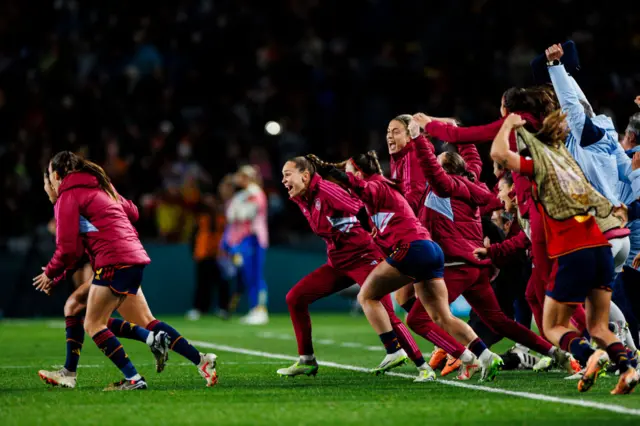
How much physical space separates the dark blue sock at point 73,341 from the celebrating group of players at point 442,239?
0.04 feet

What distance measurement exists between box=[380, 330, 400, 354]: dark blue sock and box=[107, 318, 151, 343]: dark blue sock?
6.39 feet

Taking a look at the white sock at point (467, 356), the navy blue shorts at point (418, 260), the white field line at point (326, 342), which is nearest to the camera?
the navy blue shorts at point (418, 260)

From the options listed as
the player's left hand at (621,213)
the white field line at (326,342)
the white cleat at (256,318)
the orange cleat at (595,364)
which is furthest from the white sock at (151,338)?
the white cleat at (256,318)

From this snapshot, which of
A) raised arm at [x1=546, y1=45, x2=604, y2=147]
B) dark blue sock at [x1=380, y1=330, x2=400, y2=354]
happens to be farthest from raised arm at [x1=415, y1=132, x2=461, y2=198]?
dark blue sock at [x1=380, y1=330, x2=400, y2=354]

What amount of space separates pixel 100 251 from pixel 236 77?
48.3 ft

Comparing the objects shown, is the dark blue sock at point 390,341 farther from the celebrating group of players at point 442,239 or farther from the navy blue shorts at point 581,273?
the navy blue shorts at point 581,273

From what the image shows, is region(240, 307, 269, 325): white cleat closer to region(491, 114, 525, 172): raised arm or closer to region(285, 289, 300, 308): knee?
region(285, 289, 300, 308): knee

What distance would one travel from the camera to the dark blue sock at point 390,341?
30.6 feet

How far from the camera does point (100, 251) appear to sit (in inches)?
339

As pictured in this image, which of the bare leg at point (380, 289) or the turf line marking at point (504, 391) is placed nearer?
the turf line marking at point (504, 391)

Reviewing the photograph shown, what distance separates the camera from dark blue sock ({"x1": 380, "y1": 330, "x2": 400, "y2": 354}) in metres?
9.32

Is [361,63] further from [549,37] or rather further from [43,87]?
[43,87]

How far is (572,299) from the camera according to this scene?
756 cm

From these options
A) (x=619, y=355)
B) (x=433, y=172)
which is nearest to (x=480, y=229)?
(x=433, y=172)
